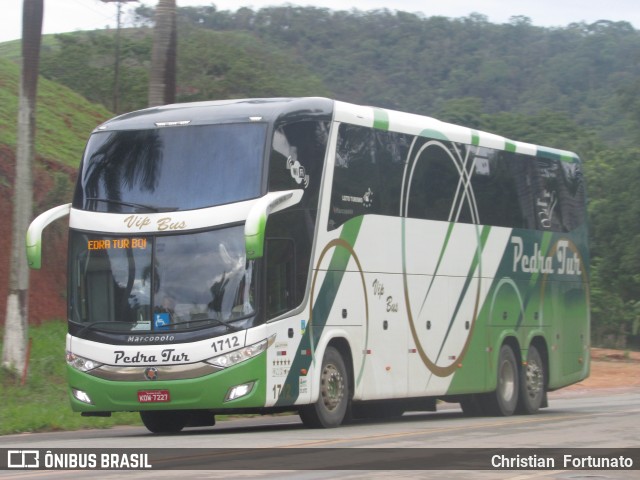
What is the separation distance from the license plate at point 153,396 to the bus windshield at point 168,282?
29.8 inches

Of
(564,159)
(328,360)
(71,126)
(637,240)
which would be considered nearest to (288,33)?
(637,240)

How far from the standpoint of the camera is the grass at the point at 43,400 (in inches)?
658

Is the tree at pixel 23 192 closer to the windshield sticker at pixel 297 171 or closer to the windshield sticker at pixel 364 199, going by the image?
the windshield sticker at pixel 364 199

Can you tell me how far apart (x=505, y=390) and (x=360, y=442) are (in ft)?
26.0

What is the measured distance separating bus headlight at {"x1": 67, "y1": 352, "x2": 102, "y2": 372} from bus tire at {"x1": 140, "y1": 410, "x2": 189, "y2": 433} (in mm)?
1492

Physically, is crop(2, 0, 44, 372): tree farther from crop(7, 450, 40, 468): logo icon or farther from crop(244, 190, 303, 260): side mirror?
crop(7, 450, 40, 468): logo icon

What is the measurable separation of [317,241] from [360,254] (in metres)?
1.17

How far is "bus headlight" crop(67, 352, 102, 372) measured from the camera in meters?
15.2

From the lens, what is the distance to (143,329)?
48.9ft

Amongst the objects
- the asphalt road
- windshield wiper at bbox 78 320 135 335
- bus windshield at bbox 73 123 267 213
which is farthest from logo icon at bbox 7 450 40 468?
bus windshield at bbox 73 123 267 213

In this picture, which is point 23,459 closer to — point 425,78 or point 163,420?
point 163,420

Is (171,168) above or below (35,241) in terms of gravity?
above

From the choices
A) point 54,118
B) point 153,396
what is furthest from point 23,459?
point 54,118

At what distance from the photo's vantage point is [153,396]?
1479 centimetres
